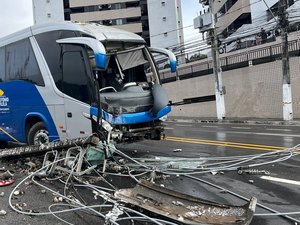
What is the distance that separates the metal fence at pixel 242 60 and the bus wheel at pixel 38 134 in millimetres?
19205

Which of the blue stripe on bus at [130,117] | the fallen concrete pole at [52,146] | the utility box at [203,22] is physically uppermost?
the utility box at [203,22]

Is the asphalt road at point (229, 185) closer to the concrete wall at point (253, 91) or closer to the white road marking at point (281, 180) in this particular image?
the white road marking at point (281, 180)

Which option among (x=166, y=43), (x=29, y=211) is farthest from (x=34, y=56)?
(x=166, y=43)

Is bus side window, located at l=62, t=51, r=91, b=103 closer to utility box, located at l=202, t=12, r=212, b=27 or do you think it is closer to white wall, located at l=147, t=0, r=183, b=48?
utility box, located at l=202, t=12, r=212, b=27

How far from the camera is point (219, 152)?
10391 millimetres

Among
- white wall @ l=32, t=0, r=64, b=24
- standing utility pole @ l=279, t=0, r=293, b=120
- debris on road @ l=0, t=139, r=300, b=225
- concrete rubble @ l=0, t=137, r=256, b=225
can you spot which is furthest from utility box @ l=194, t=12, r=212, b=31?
white wall @ l=32, t=0, r=64, b=24

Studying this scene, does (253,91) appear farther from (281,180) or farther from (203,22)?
(281,180)

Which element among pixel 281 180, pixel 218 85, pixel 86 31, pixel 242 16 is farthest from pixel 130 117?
pixel 242 16

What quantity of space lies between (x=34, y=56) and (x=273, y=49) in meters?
20.2

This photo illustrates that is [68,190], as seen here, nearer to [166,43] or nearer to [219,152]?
[219,152]

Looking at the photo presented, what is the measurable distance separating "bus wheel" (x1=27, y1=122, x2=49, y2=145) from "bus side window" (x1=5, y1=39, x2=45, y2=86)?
1117 mm

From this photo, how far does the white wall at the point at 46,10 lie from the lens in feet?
237

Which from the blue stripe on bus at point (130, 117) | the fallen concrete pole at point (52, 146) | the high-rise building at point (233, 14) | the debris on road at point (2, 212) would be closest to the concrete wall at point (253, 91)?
the high-rise building at point (233, 14)

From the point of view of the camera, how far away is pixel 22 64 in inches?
388
